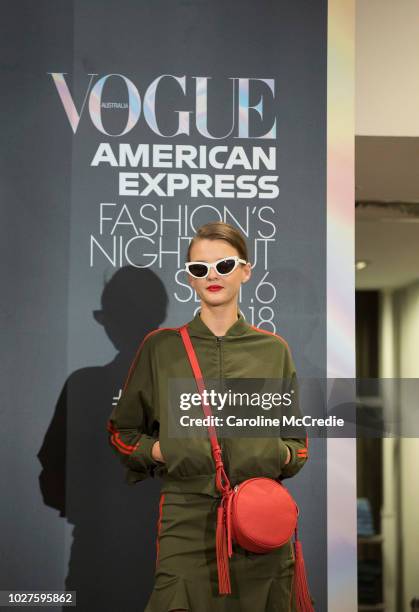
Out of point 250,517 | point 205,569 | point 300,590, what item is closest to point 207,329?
point 250,517

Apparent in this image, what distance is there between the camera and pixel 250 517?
96.3 inches

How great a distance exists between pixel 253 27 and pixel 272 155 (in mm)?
524

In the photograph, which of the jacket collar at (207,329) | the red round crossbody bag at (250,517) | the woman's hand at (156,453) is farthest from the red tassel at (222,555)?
the jacket collar at (207,329)

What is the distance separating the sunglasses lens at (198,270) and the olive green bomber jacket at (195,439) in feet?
0.49

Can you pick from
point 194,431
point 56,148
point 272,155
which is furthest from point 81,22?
point 194,431

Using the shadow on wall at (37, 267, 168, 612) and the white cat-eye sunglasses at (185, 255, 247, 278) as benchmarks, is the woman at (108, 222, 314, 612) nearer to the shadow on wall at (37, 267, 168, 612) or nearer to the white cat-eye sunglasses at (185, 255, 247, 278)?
the white cat-eye sunglasses at (185, 255, 247, 278)

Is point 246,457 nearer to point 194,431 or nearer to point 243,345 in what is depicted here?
point 194,431

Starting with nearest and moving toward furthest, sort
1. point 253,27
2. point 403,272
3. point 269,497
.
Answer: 1. point 269,497
2. point 253,27
3. point 403,272

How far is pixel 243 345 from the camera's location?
106 inches

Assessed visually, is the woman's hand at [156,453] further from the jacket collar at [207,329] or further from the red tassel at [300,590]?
the red tassel at [300,590]

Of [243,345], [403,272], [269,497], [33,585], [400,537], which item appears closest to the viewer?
[269,497]

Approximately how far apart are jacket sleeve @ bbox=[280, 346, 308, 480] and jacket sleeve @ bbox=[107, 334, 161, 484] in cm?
43

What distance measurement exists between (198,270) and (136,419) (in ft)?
1.74

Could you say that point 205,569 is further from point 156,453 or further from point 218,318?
point 218,318
